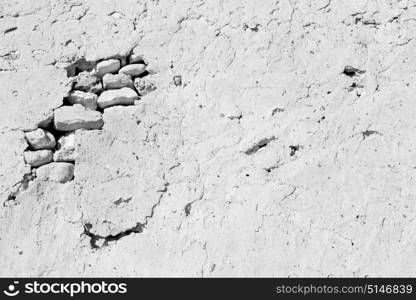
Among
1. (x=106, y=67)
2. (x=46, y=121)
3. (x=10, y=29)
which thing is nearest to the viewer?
(x=46, y=121)

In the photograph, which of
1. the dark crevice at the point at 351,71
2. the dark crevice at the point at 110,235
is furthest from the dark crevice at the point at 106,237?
the dark crevice at the point at 351,71

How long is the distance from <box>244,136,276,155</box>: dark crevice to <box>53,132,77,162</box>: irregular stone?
654 millimetres

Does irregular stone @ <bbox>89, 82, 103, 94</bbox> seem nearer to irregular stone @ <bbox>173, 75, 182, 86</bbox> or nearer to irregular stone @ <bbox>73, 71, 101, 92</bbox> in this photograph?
irregular stone @ <bbox>73, 71, 101, 92</bbox>

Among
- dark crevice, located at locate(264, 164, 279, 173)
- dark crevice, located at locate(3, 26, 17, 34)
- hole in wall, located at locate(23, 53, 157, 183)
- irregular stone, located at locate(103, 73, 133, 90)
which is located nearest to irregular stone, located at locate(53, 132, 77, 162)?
hole in wall, located at locate(23, 53, 157, 183)

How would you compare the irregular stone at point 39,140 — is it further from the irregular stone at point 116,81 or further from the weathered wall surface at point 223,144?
the irregular stone at point 116,81

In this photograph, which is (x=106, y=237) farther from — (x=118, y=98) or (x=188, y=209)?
(x=118, y=98)

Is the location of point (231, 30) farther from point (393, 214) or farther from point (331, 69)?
point (393, 214)

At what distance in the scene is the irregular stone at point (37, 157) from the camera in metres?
3.32

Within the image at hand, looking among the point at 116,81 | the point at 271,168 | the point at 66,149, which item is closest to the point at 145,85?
the point at 116,81

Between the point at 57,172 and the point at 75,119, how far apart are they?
23cm

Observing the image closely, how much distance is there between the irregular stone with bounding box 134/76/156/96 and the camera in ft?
11.4

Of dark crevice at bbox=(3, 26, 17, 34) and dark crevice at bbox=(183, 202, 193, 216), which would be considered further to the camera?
dark crevice at bbox=(3, 26, 17, 34)

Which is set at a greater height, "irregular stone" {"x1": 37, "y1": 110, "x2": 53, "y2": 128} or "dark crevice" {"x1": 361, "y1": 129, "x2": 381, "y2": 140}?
"irregular stone" {"x1": 37, "y1": 110, "x2": 53, "y2": 128}

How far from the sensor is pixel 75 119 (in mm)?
3391
